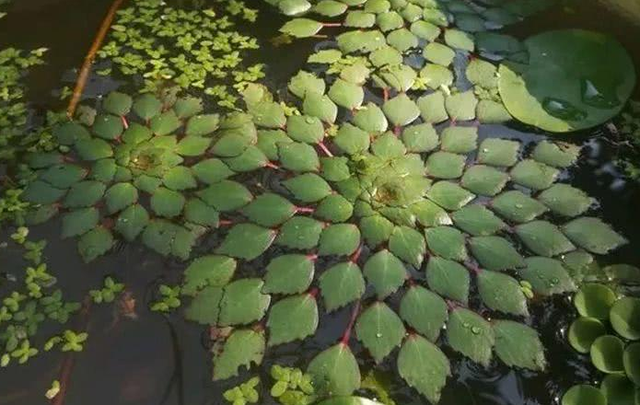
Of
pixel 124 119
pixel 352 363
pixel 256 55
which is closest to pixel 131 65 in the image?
pixel 124 119

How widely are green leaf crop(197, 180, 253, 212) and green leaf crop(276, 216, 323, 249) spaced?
11cm

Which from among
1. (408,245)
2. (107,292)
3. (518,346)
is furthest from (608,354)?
(107,292)

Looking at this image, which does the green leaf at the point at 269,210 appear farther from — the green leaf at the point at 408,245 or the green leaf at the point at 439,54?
the green leaf at the point at 439,54

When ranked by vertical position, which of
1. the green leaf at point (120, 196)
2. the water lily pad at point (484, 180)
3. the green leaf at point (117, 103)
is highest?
the water lily pad at point (484, 180)

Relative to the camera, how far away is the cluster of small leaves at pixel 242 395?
1.20 meters

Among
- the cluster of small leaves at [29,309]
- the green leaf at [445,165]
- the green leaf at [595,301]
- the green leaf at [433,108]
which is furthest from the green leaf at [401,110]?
the cluster of small leaves at [29,309]

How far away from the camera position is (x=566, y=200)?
1.49 metres

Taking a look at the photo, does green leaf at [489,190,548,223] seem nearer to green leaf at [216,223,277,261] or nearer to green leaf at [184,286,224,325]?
green leaf at [216,223,277,261]

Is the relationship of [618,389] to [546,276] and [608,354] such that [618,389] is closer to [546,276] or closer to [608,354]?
[608,354]

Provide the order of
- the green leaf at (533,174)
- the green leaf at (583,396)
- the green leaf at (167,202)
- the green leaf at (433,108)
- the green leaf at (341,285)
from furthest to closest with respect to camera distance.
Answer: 1. the green leaf at (433,108)
2. the green leaf at (533,174)
3. the green leaf at (167,202)
4. the green leaf at (341,285)
5. the green leaf at (583,396)

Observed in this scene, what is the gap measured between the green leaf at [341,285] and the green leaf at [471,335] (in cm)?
19

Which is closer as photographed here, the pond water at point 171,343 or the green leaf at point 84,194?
the pond water at point 171,343

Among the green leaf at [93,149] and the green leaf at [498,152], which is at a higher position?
the green leaf at [498,152]

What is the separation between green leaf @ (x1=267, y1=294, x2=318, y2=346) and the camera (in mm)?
1269
